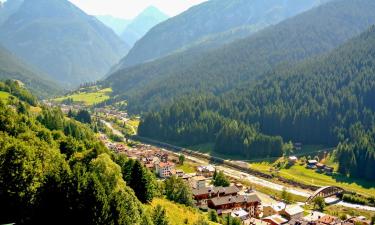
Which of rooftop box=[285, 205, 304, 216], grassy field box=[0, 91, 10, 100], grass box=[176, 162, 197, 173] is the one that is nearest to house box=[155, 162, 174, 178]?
grass box=[176, 162, 197, 173]

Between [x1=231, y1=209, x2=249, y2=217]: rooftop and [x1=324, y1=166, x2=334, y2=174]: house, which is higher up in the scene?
[x1=231, y1=209, x2=249, y2=217]: rooftop

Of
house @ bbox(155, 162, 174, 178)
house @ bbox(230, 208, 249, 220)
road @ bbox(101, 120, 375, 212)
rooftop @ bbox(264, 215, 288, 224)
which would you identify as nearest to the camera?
rooftop @ bbox(264, 215, 288, 224)

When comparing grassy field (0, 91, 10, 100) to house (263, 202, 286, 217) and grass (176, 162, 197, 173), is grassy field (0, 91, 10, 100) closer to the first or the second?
grass (176, 162, 197, 173)

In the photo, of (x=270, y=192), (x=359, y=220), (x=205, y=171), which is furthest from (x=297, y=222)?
(x=205, y=171)

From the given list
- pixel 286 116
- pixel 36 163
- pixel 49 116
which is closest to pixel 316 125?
pixel 286 116

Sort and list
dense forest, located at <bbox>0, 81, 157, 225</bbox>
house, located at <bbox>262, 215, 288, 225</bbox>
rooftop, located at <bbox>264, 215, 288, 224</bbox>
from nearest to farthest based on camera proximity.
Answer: dense forest, located at <bbox>0, 81, 157, 225</bbox> < house, located at <bbox>262, 215, 288, 225</bbox> < rooftop, located at <bbox>264, 215, 288, 224</bbox>

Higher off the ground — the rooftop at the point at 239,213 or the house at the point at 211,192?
the house at the point at 211,192

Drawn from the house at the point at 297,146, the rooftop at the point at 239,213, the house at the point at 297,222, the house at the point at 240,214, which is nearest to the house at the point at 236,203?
the house at the point at 240,214

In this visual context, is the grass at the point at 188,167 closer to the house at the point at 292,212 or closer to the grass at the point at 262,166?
the grass at the point at 262,166
